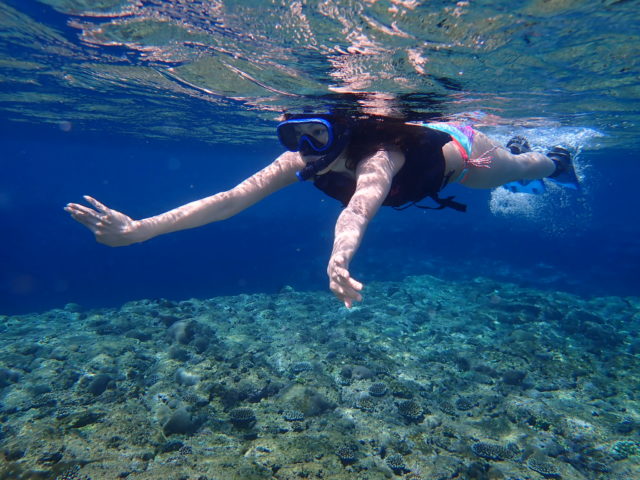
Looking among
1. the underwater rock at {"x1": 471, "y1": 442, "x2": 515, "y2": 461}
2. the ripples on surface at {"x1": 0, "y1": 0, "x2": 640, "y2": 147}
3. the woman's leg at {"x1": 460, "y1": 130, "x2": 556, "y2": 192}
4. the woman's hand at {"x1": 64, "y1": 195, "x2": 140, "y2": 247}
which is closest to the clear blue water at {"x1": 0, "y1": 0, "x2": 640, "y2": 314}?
the ripples on surface at {"x1": 0, "y1": 0, "x2": 640, "y2": 147}

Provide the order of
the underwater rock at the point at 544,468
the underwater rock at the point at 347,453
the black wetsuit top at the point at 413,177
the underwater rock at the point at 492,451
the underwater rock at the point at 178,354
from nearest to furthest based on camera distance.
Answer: the black wetsuit top at the point at 413,177 < the underwater rock at the point at 347,453 < the underwater rock at the point at 544,468 < the underwater rock at the point at 492,451 < the underwater rock at the point at 178,354

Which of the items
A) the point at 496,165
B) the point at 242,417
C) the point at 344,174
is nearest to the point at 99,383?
the point at 242,417

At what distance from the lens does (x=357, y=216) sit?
2.92 m

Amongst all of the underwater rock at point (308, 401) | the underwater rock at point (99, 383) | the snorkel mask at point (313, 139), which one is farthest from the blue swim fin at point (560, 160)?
the underwater rock at point (99, 383)

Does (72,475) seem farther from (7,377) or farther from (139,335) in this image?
(139,335)

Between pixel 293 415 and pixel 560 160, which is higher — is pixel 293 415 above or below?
below

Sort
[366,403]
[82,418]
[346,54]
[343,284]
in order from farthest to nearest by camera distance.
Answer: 1. [346,54]
2. [366,403]
3. [82,418]
4. [343,284]

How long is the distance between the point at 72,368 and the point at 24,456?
374 centimetres

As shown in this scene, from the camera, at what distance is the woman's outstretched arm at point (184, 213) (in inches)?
117

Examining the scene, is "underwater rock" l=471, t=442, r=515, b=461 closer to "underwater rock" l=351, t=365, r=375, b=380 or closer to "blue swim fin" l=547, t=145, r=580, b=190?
"underwater rock" l=351, t=365, r=375, b=380

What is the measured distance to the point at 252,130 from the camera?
851 inches

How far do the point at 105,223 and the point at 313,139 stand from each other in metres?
2.28

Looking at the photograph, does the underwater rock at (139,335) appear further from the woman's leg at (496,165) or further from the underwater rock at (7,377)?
the woman's leg at (496,165)

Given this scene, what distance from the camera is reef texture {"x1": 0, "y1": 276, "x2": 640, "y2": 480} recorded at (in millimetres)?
4582
